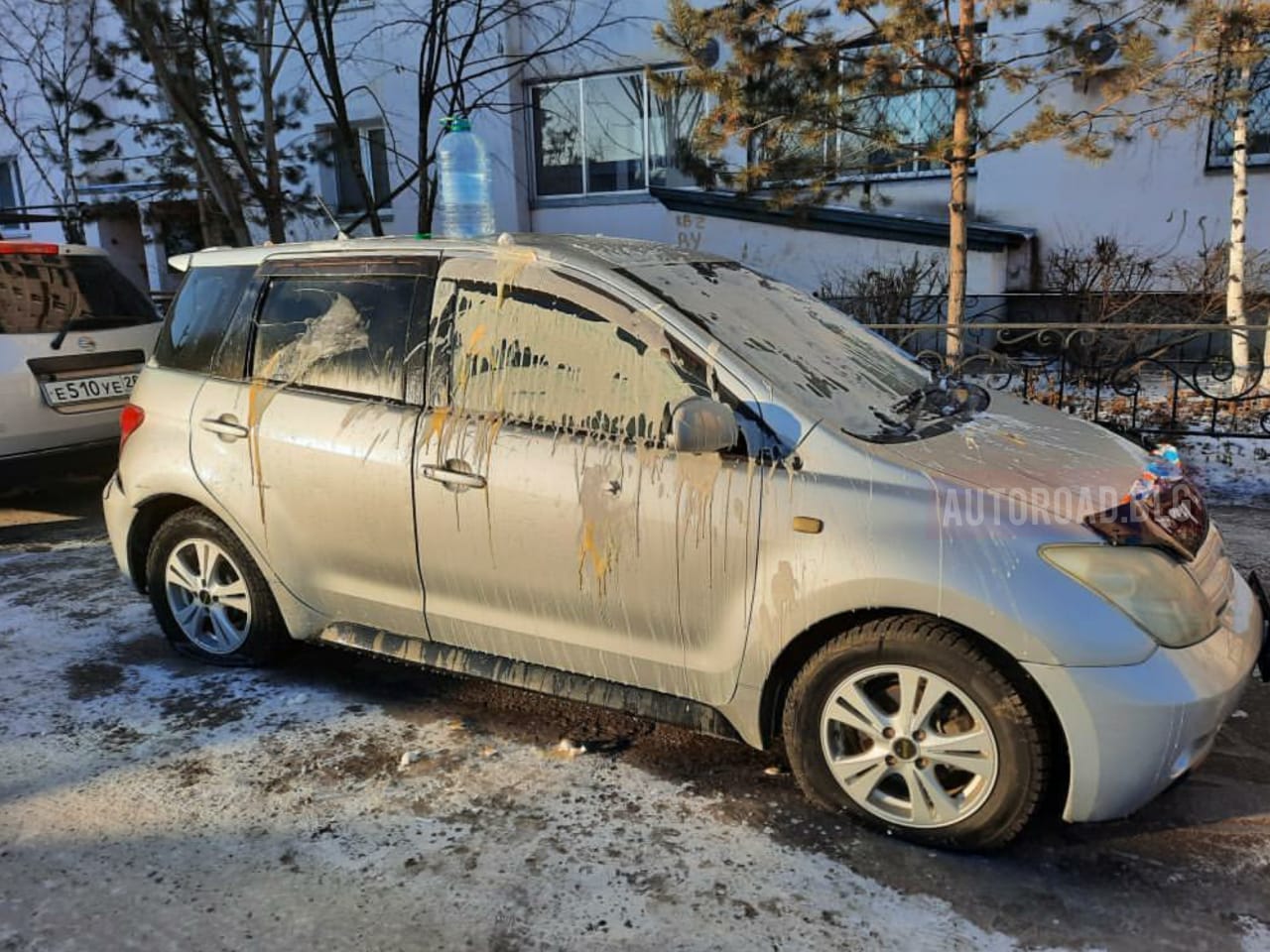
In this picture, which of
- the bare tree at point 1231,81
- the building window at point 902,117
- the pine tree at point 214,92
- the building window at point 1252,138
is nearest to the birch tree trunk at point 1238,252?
the bare tree at point 1231,81

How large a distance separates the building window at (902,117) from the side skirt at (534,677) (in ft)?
18.4

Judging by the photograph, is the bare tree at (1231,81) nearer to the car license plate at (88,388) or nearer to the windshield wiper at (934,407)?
the windshield wiper at (934,407)

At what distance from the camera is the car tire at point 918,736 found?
2578 millimetres

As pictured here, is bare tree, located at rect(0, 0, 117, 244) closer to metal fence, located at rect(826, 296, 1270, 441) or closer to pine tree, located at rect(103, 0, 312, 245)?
pine tree, located at rect(103, 0, 312, 245)

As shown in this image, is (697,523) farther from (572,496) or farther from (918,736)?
(918,736)

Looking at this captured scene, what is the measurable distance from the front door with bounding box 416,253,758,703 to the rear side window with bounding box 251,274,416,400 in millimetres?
191

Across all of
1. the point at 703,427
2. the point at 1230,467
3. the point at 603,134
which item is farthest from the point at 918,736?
the point at 603,134

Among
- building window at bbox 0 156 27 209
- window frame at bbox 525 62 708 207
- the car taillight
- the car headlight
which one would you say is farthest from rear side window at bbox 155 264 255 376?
building window at bbox 0 156 27 209

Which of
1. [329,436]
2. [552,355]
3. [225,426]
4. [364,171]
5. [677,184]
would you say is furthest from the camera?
[364,171]

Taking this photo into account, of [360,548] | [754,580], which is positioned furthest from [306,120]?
[754,580]

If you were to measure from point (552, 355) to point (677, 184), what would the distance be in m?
11.3

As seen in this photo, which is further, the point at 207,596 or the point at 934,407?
the point at 207,596

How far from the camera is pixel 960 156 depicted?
7.16 meters

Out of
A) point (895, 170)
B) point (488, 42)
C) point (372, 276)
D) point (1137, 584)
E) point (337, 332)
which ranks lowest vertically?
point (1137, 584)
